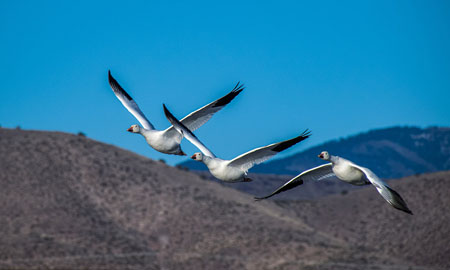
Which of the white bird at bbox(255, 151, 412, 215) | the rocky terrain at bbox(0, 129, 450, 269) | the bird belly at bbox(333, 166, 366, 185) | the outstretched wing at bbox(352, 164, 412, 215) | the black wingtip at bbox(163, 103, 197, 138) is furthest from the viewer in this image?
the rocky terrain at bbox(0, 129, 450, 269)

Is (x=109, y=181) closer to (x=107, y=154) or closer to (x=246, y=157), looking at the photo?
(x=107, y=154)

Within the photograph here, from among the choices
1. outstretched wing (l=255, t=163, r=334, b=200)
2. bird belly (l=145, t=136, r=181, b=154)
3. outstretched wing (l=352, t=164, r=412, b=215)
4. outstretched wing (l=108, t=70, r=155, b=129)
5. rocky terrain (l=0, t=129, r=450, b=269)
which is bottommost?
outstretched wing (l=352, t=164, r=412, b=215)

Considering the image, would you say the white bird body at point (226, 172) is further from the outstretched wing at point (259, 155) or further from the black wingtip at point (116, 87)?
the black wingtip at point (116, 87)

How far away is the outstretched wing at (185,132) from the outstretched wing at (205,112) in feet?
4.36

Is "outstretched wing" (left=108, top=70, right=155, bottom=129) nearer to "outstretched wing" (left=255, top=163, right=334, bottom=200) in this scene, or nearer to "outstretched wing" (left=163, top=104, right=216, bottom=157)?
"outstretched wing" (left=163, top=104, right=216, bottom=157)

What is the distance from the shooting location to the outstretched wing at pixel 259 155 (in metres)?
21.9

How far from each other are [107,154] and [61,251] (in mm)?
36077

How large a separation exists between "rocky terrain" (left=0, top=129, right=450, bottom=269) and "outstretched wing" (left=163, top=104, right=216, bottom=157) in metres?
63.6

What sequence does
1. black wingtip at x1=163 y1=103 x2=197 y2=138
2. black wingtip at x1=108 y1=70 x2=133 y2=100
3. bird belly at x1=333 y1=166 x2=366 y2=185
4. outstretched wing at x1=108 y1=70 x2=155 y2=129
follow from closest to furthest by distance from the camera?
black wingtip at x1=163 y1=103 x2=197 y2=138
bird belly at x1=333 y1=166 x2=366 y2=185
outstretched wing at x1=108 y1=70 x2=155 y2=129
black wingtip at x1=108 y1=70 x2=133 y2=100

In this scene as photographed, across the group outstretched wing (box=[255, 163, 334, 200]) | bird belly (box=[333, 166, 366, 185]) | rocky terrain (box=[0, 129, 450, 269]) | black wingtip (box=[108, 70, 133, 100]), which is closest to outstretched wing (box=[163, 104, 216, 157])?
outstretched wing (box=[255, 163, 334, 200])

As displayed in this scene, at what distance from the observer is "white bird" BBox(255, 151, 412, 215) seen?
66.6ft

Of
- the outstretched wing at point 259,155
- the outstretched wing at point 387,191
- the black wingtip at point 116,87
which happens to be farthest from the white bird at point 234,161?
the black wingtip at point 116,87

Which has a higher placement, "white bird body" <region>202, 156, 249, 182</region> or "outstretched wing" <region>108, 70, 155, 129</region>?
"outstretched wing" <region>108, 70, 155, 129</region>

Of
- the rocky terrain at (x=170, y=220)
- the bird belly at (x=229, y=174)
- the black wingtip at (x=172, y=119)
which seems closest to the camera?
the black wingtip at (x=172, y=119)
